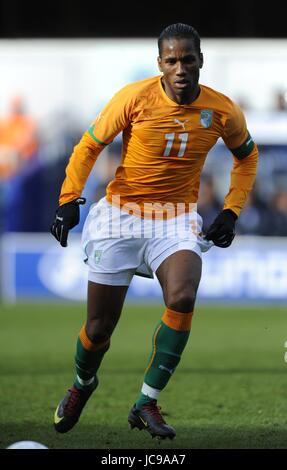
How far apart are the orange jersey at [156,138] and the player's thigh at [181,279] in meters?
0.39

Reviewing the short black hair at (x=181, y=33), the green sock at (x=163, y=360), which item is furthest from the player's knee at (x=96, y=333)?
the short black hair at (x=181, y=33)

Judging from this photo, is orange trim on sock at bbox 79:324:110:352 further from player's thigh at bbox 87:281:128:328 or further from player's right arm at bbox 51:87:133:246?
player's right arm at bbox 51:87:133:246

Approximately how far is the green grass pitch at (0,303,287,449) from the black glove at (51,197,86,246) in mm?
1125

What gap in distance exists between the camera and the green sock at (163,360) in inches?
218

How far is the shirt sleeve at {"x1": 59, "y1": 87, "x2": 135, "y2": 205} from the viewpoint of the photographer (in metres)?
5.69

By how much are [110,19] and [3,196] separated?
152 inches

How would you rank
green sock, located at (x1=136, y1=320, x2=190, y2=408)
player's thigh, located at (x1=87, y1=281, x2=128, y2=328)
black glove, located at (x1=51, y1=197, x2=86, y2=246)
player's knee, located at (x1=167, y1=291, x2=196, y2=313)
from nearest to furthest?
1. player's knee, located at (x1=167, y1=291, x2=196, y2=313)
2. green sock, located at (x1=136, y1=320, x2=190, y2=408)
3. black glove, located at (x1=51, y1=197, x2=86, y2=246)
4. player's thigh, located at (x1=87, y1=281, x2=128, y2=328)

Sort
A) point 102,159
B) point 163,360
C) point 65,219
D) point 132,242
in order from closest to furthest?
point 163,360 < point 65,219 < point 132,242 < point 102,159

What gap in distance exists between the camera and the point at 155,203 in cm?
583

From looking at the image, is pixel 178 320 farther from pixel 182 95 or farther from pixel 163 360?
pixel 182 95

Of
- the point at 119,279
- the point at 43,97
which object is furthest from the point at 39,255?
the point at 119,279

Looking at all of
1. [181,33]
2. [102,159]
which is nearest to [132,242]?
[181,33]

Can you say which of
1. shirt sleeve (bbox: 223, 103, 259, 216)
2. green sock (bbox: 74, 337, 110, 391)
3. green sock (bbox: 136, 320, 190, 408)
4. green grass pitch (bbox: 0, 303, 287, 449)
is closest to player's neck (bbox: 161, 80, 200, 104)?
shirt sleeve (bbox: 223, 103, 259, 216)

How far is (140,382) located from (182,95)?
322cm
